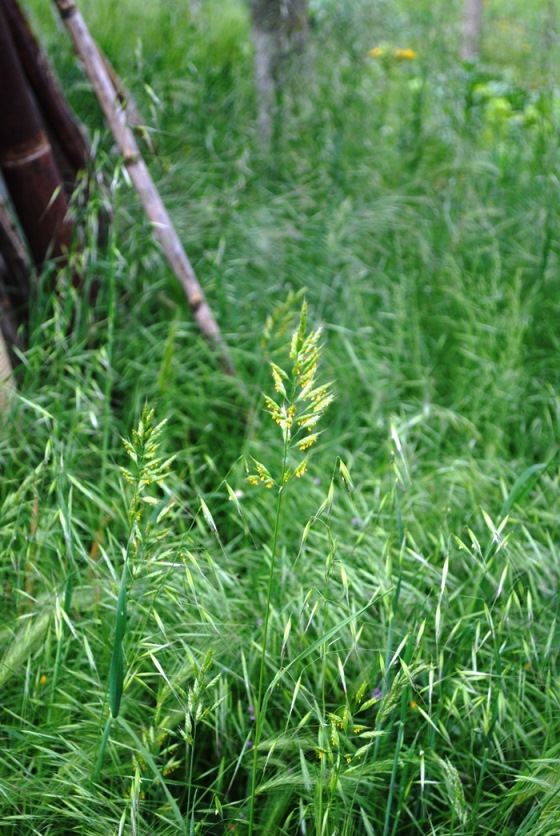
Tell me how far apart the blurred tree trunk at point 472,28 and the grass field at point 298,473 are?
8.07ft

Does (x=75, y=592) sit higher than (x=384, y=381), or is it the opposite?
(x=75, y=592)

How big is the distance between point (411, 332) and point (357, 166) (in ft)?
3.50

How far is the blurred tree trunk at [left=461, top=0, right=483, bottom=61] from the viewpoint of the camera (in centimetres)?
663

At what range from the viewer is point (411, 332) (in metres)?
2.68

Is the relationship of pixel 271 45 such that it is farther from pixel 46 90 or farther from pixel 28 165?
pixel 28 165

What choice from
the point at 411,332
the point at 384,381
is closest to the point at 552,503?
the point at 384,381

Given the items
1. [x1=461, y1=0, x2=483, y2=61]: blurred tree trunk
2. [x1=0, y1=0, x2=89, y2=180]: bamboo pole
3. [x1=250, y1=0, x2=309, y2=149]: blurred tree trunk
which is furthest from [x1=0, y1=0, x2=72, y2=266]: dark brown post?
[x1=461, y1=0, x2=483, y2=61]: blurred tree trunk

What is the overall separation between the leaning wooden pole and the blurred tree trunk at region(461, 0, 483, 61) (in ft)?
15.9

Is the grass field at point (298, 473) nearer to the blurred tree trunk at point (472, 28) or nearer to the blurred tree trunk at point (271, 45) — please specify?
the blurred tree trunk at point (271, 45)

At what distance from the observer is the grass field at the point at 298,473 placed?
4.26 ft

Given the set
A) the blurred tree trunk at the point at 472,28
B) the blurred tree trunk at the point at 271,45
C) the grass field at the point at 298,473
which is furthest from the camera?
the blurred tree trunk at the point at 472,28

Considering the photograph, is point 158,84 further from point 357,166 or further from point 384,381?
point 384,381

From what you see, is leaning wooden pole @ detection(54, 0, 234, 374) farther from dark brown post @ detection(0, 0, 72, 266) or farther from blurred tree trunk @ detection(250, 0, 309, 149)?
blurred tree trunk @ detection(250, 0, 309, 149)

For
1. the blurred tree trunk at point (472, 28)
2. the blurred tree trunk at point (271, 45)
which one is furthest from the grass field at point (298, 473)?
the blurred tree trunk at point (472, 28)
